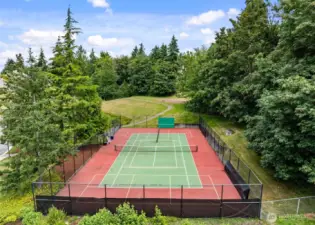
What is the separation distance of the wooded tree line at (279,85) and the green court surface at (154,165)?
5280 millimetres

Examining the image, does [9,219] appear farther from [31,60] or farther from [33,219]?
[31,60]

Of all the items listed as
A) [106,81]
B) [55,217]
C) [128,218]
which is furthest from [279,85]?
[106,81]

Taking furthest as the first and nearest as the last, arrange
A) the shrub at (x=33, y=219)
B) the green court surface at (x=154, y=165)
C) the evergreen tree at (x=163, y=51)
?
the evergreen tree at (x=163, y=51), the green court surface at (x=154, y=165), the shrub at (x=33, y=219)

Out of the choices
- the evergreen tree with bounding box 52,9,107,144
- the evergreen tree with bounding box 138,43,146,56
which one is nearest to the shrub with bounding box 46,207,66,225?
the evergreen tree with bounding box 52,9,107,144

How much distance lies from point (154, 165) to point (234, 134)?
11473 mm

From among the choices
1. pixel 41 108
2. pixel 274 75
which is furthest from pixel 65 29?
pixel 274 75

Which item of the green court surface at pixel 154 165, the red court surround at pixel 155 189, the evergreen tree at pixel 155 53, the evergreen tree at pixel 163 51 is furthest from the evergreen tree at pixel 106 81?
the red court surround at pixel 155 189

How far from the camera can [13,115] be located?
1329 cm

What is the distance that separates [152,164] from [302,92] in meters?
12.0

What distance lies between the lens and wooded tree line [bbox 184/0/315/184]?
38.3 feet

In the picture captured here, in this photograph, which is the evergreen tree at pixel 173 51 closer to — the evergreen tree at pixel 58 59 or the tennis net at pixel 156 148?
the tennis net at pixel 156 148

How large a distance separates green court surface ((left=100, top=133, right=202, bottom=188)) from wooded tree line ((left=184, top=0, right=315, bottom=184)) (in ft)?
17.3

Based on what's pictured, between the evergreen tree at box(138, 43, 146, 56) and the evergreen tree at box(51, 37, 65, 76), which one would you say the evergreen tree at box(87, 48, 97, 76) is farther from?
the evergreen tree at box(51, 37, 65, 76)

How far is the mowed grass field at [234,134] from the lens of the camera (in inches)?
557
